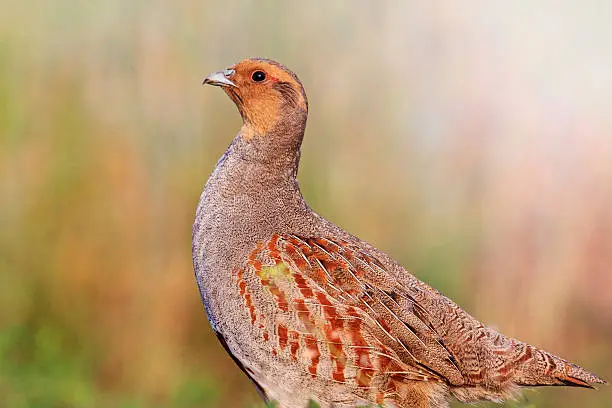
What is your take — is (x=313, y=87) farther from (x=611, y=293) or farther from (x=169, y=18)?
(x=611, y=293)

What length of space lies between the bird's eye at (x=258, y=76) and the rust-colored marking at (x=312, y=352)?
1372 mm

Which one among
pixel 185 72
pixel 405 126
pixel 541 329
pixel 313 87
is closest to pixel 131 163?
pixel 185 72

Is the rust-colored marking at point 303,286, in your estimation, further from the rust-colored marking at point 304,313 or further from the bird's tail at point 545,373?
the bird's tail at point 545,373

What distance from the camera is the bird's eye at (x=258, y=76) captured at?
4410 millimetres

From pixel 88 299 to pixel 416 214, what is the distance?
2.44 metres

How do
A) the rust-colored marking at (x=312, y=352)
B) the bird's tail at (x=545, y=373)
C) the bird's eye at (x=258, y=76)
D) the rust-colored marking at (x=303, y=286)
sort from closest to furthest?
the rust-colored marking at (x=312, y=352) < the rust-colored marking at (x=303, y=286) < the bird's tail at (x=545, y=373) < the bird's eye at (x=258, y=76)

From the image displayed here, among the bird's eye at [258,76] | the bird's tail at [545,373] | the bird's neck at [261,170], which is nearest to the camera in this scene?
the bird's tail at [545,373]

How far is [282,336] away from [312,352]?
0.50ft

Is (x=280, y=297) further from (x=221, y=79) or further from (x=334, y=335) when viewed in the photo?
(x=221, y=79)

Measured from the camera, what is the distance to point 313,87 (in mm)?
6184

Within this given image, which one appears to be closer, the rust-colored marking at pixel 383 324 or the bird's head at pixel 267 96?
the rust-colored marking at pixel 383 324

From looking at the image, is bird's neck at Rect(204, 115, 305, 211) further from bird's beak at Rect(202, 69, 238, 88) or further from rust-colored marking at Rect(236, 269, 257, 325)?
rust-colored marking at Rect(236, 269, 257, 325)

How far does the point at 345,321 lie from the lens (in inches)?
155

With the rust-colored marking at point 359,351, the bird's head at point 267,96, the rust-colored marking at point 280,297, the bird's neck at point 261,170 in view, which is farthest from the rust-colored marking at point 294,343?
the bird's head at point 267,96
